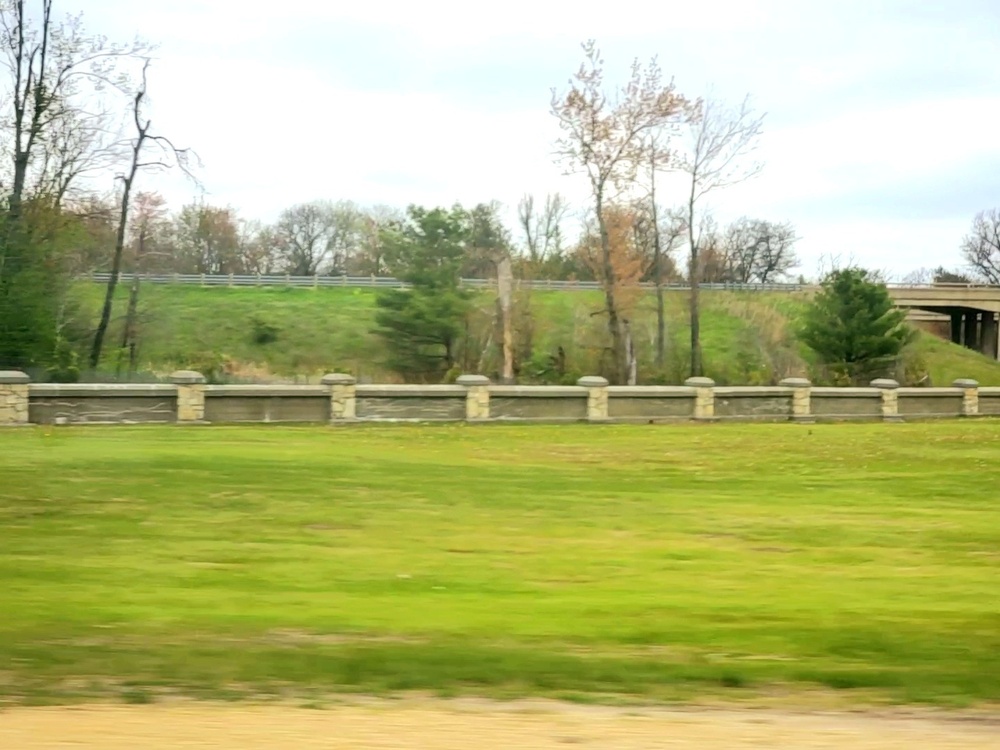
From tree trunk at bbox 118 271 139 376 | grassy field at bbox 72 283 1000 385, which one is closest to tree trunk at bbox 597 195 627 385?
grassy field at bbox 72 283 1000 385

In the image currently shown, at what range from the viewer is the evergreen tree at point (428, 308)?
5503 cm

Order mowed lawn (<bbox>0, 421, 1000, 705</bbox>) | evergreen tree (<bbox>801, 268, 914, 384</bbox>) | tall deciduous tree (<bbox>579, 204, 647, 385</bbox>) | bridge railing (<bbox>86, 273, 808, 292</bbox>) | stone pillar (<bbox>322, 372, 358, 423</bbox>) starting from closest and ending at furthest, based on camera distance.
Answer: mowed lawn (<bbox>0, 421, 1000, 705</bbox>) < stone pillar (<bbox>322, 372, 358, 423</bbox>) < tall deciduous tree (<bbox>579, 204, 647, 385</bbox>) < evergreen tree (<bbox>801, 268, 914, 384</bbox>) < bridge railing (<bbox>86, 273, 808, 292</bbox>)

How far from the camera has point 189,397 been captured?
29.2 metres

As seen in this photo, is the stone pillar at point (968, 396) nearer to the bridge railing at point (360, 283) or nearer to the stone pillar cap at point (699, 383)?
the stone pillar cap at point (699, 383)

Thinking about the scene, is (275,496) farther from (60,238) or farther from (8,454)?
(60,238)

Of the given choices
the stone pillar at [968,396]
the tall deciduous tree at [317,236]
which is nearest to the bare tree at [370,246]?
the tall deciduous tree at [317,236]

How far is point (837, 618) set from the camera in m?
9.62

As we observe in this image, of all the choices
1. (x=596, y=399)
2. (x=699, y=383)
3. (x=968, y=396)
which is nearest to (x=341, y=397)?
(x=596, y=399)

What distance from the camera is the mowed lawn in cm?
777

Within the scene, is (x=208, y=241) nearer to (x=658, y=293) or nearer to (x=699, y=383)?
(x=658, y=293)

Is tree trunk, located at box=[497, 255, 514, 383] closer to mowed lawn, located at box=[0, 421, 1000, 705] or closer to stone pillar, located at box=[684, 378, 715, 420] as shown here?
stone pillar, located at box=[684, 378, 715, 420]

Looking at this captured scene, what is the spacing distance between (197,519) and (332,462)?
5723 millimetres

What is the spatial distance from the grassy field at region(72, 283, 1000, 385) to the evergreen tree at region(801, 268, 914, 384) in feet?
12.6

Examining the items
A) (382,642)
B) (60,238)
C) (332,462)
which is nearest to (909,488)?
(332,462)
